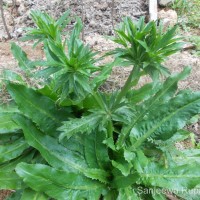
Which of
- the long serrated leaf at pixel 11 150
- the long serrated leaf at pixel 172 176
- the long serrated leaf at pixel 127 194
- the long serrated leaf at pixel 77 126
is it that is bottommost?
the long serrated leaf at pixel 127 194

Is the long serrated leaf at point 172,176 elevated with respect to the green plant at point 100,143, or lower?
lower

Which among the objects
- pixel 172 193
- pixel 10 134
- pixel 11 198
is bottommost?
pixel 172 193

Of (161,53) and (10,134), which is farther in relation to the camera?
(10,134)

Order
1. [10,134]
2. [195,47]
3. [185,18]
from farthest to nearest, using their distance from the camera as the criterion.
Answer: [185,18], [195,47], [10,134]

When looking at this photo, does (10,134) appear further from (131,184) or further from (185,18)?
(185,18)

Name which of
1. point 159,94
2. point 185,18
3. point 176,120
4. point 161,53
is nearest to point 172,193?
point 176,120

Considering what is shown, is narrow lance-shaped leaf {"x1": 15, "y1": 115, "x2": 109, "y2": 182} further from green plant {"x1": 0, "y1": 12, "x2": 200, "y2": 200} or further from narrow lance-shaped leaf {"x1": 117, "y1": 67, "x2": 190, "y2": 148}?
narrow lance-shaped leaf {"x1": 117, "y1": 67, "x2": 190, "y2": 148}

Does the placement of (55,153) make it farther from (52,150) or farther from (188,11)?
(188,11)

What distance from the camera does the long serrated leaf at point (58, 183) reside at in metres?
2.14

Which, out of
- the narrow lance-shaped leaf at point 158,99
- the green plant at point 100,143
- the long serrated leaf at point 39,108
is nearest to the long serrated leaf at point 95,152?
the green plant at point 100,143

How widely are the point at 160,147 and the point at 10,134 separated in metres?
1.10

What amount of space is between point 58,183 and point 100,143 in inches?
15.6

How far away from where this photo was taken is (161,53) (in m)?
1.98

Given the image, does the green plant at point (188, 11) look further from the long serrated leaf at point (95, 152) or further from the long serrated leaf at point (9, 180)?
the long serrated leaf at point (9, 180)
